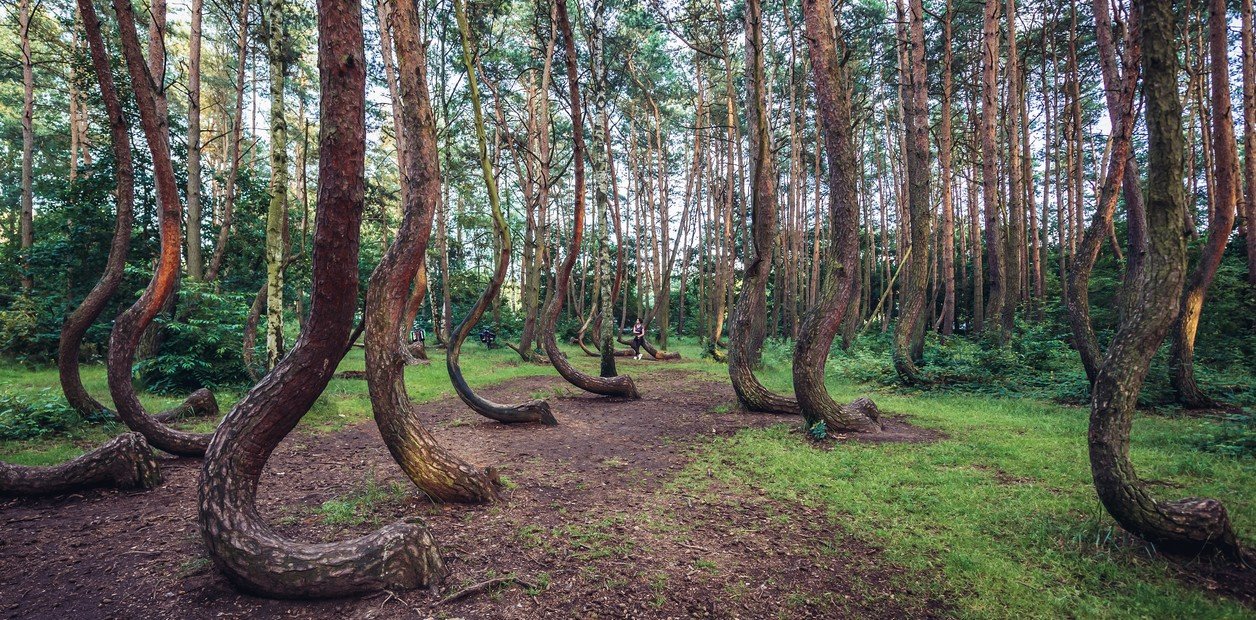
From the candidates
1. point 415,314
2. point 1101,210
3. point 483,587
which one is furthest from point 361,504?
point 415,314

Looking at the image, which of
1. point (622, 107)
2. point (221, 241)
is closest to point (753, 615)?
point (221, 241)

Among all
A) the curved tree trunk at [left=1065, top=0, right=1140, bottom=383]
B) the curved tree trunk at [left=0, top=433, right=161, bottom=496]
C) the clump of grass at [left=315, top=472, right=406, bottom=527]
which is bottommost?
the clump of grass at [left=315, top=472, right=406, bottom=527]

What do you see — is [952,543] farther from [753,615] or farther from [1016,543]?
[753,615]

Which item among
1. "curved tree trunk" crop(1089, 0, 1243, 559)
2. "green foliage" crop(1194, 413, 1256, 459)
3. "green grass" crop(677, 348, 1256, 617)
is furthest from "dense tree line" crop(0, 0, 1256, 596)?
"green foliage" crop(1194, 413, 1256, 459)

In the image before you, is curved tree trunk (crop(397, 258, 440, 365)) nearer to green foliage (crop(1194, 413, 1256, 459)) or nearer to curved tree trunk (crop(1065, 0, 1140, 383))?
green foliage (crop(1194, 413, 1256, 459))

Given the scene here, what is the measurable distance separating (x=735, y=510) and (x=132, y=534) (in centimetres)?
431

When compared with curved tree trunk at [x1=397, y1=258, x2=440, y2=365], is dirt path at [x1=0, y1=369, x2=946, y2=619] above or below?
below

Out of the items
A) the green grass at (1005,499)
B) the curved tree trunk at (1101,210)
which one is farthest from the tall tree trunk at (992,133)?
the green grass at (1005,499)

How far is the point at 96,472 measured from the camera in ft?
13.5

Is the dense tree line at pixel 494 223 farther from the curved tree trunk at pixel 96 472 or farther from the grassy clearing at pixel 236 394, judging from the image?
the grassy clearing at pixel 236 394

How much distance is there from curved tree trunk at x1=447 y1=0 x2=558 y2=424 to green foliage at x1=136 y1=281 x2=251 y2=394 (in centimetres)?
509

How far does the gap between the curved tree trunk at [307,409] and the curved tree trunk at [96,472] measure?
254cm

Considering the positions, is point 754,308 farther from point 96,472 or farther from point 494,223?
point 96,472

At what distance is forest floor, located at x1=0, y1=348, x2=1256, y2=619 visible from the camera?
104 inches
